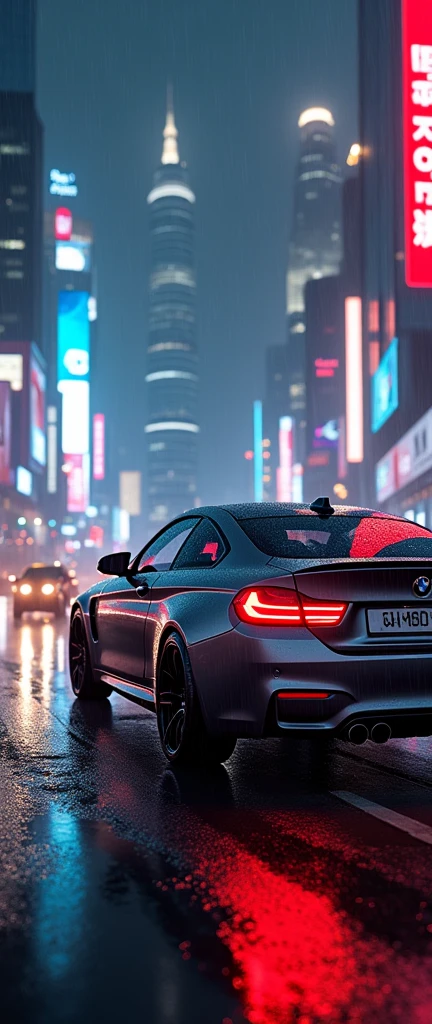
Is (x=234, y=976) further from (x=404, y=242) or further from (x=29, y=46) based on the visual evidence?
(x=29, y=46)

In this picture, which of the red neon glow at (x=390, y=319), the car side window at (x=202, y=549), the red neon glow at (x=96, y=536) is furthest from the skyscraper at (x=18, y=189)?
the car side window at (x=202, y=549)

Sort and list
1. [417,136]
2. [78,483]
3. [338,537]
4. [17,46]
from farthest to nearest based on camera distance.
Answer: [17,46]
[78,483]
[417,136]
[338,537]

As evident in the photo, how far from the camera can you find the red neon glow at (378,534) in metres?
5.39

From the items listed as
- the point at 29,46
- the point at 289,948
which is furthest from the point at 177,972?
the point at 29,46

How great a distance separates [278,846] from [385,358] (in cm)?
5579

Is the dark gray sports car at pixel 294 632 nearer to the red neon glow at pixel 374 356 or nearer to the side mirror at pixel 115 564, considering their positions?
the side mirror at pixel 115 564

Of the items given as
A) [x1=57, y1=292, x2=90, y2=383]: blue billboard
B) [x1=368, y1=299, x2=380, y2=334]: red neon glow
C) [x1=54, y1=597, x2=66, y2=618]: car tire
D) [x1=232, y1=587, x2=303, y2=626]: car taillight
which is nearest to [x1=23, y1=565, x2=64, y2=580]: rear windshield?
[x1=54, y1=597, x2=66, y2=618]: car tire

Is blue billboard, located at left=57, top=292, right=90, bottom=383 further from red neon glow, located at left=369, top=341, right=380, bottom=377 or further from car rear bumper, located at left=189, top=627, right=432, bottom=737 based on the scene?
car rear bumper, located at left=189, top=627, right=432, bottom=737

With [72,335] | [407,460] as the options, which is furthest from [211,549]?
[72,335]

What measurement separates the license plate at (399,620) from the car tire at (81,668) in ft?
12.2

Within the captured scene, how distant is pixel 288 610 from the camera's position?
188 inches

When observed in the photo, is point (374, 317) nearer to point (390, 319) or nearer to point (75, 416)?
point (390, 319)

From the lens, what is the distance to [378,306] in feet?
212

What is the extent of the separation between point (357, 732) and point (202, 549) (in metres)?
1.64
